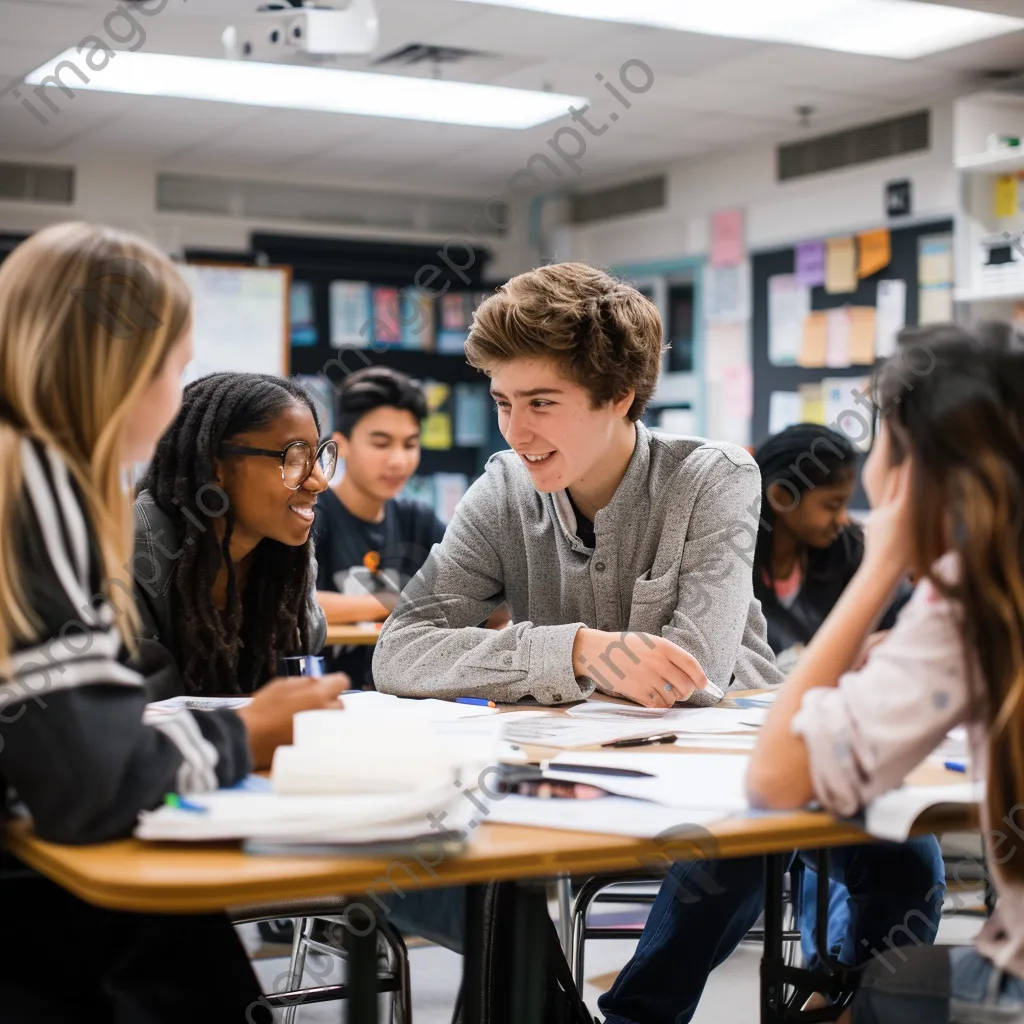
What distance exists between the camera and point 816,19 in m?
4.65

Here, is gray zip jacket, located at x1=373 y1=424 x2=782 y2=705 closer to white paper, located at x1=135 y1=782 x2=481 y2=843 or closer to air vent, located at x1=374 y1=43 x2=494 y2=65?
white paper, located at x1=135 y1=782 x2=481 y2=843

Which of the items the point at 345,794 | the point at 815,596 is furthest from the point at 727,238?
the point at 345,794

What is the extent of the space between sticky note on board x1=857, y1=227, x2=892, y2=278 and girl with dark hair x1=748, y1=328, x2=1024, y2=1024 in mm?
4963

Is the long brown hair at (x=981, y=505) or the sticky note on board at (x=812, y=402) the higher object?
the sticky note on board at (x=812, y=402)

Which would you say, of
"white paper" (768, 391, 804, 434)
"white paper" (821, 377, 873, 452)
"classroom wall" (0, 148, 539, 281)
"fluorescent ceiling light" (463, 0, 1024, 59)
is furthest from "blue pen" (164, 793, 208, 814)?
"classroom wall" (0, 148, 539, 281)

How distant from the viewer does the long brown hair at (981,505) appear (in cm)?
114

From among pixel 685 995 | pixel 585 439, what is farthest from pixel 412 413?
pixel 685 995

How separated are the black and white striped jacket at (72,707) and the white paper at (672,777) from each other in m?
0.37

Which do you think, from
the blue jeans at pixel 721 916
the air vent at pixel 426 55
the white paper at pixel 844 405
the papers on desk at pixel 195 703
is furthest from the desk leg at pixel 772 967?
the white paper at pixel 844 405

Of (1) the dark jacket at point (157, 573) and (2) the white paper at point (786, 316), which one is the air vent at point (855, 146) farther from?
(1) the dark jacket at point (157, 573)

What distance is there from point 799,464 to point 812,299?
341 cm

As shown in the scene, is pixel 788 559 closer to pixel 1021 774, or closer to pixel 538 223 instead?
pixel 1021 774

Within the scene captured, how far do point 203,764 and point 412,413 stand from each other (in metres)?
3.03

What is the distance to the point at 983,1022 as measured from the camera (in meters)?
1.22
